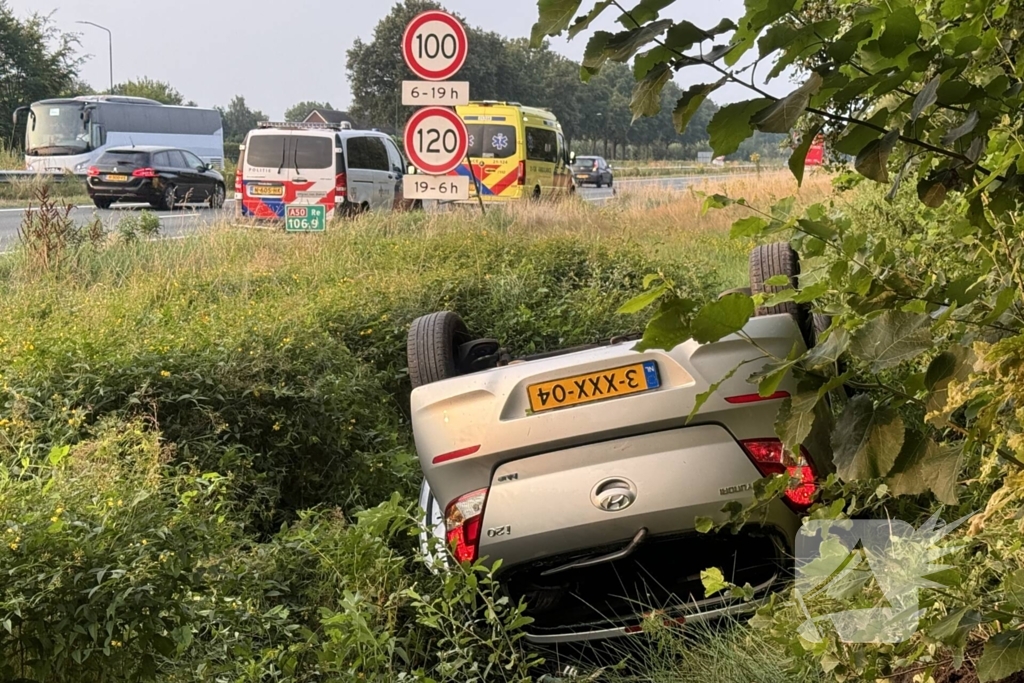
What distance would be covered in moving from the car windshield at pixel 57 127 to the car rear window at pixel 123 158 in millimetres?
7595

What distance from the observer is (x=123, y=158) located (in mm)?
25969

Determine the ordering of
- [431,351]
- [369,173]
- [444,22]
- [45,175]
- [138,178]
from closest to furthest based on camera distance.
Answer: [431,351], [444,22], [45,175], [369,173], [138,178]

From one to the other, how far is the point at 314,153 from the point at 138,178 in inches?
337

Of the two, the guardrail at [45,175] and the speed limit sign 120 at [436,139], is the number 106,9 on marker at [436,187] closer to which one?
the speed limit sign 120 at [436,139]

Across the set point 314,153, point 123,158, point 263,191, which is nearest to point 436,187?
point 263,191

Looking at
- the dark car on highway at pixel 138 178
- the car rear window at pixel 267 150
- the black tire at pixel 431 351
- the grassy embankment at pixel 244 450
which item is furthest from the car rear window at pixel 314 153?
the black tire at pixel 431 351

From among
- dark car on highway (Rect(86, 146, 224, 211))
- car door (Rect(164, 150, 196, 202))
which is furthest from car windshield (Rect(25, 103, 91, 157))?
dark car on highway (Rect(86, 146, 224, 211))

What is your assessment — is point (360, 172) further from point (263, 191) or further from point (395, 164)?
point (263, 191)

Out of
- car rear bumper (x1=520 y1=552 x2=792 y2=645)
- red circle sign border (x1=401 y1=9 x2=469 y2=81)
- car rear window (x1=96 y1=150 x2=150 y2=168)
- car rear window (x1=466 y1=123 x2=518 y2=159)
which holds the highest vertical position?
red circle sign border (x1=401 y1=9 x2=469 y2=81)

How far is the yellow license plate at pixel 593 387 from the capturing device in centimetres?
319

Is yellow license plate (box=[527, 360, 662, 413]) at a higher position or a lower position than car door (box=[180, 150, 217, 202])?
lower

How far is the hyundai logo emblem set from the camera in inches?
124

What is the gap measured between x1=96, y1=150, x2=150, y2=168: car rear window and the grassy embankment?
56.2ft

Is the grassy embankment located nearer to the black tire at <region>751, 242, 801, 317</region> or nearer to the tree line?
the black tire at <region>751, 242, 801, 317</region>
